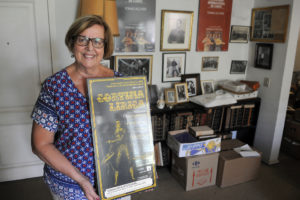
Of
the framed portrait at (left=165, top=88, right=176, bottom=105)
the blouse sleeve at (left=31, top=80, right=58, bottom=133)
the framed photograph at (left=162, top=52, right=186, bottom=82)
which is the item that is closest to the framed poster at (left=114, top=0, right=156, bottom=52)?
the framed photograph at (left=162, top=52, right=186, bottom=82)

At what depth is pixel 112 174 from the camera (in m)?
1.15

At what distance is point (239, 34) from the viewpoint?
3162 millimetres

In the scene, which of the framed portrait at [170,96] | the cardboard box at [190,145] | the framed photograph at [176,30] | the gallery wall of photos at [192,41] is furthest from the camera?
the framed portrait at [170,96]

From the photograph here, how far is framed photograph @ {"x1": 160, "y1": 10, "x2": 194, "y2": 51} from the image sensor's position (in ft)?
9.00

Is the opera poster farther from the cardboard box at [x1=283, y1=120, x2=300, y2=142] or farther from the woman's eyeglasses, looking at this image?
the cardboard box at [x1=283, y1=120, x2=300, y2=142]

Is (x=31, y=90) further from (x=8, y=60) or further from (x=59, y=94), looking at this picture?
(x=59, y=94)

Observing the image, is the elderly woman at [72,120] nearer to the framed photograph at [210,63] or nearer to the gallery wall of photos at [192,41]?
the gallery wall of photos at [192,41]

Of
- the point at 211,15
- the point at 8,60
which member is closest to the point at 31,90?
the point at 8,60

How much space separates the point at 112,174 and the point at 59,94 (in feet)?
1.46

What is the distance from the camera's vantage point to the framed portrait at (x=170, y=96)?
285cm

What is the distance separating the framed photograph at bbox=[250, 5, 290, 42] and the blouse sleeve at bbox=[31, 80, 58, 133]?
2.64m

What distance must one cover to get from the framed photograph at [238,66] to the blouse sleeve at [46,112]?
270 cm

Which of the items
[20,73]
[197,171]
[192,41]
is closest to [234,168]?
[197,171]

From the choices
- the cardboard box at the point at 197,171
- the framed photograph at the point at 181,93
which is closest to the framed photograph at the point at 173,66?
the framed photograph at the point at 181,93
